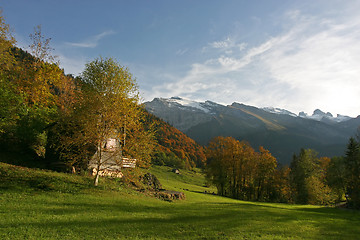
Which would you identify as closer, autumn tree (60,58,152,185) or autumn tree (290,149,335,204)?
autumn tree (60,58,152,185)

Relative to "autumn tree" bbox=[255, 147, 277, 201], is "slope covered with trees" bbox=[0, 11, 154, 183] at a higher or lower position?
higher

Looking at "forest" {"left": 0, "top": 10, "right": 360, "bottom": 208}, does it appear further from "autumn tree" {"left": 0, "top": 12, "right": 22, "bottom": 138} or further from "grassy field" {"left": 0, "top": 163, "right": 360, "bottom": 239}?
"grassy field" {"left": 0, "top": 163, "right": 360, "bottom": 239}

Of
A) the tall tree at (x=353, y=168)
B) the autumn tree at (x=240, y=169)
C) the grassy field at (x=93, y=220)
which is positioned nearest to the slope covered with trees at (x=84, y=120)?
the grassy field at (x=93, y=220)

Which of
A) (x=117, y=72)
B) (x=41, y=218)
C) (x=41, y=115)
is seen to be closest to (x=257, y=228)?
(x=41, y=218)

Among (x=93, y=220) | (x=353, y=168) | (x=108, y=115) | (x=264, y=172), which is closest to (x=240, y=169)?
(x=264, y=172)

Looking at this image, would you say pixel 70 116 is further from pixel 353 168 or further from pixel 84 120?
pixel 353 168

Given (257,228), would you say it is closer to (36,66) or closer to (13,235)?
(13,235)

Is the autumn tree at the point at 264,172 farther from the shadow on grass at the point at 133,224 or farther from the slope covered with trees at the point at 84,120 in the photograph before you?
the slope covered with trees at the point at 84,120

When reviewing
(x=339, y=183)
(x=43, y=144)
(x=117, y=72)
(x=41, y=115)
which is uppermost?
(x=117, y=72)

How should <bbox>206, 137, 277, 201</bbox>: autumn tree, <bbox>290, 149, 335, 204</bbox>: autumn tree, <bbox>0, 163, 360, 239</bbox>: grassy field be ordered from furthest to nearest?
<bbox>206, 137, 277, 201</bbox>: autumn tree
<bbox>290, 149, 335, 204</bbox>: autumn tree
<bbox>0, 163, 360, 239</bbox>: grassy field

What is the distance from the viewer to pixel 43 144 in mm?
33094

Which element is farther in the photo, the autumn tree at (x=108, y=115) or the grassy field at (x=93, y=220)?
the autumn tree at (x=108, y=115)

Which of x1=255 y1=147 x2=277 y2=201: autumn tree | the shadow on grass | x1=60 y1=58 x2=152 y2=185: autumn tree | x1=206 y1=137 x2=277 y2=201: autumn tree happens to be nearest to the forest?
x1=60 y1=58 x2=152 y2=185: autumn tree

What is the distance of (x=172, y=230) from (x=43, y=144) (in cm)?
2845
